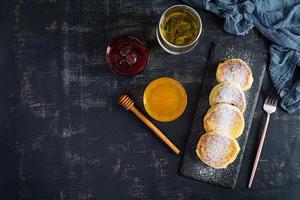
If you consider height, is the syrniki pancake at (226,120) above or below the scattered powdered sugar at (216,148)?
above

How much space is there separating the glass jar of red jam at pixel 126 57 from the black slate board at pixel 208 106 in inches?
7.2

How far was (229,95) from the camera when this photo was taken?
1.33m

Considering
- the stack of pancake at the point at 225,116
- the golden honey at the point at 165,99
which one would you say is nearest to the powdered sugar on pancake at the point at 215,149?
the stack of pancake at the point at 225,116

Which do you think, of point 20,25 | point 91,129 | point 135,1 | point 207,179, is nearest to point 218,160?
point 207,179

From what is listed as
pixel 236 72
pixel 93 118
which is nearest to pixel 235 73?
pixel 236 72

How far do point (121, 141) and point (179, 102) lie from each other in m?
0.19

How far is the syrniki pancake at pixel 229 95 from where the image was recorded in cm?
133

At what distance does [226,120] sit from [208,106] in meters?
0.07

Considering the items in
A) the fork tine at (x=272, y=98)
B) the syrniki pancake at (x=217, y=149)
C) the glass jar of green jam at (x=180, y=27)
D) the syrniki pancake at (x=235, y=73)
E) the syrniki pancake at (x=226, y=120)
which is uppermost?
the glass jar of green jam at (x=180, y=27)

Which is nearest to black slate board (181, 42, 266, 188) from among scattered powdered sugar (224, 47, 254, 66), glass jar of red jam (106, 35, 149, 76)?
scattered powdered sugar (224, 47, 254, 66)

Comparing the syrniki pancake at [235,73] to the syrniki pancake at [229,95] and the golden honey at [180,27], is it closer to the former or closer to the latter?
the syrniki pancake at [229,95]

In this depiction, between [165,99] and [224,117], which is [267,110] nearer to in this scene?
[224,117]

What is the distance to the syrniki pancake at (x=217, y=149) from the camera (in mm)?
1327

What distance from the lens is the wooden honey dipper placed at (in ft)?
4.38
